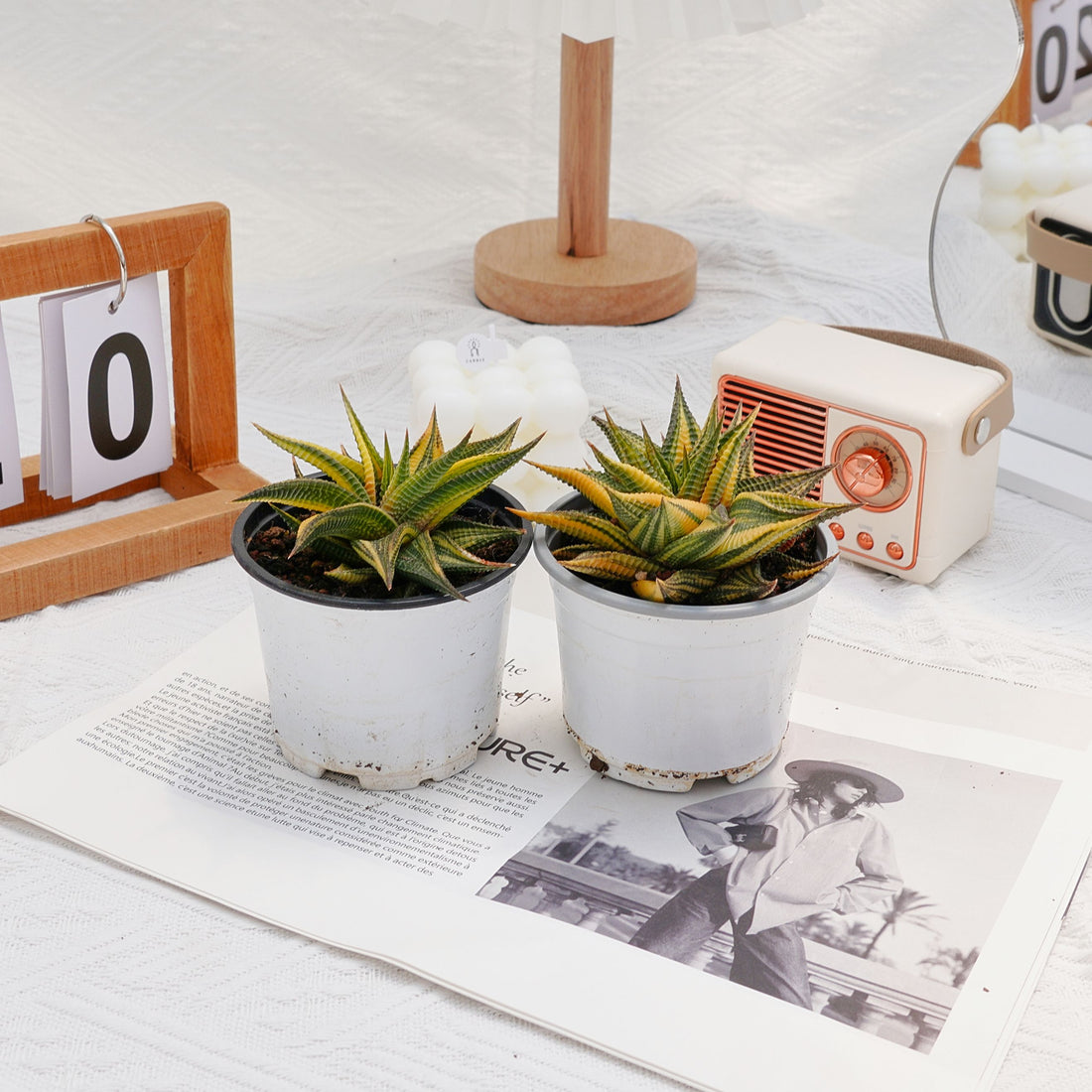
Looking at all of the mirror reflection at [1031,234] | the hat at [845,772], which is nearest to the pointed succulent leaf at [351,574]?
the hat at [845,772]

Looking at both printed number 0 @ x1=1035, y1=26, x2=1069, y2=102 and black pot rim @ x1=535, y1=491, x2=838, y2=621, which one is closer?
black pot rim @ x1=535, y1=491, x2=838, y2=621

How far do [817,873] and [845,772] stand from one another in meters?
0.08

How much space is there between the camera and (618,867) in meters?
0.63

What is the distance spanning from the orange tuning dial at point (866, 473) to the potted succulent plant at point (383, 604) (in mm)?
292

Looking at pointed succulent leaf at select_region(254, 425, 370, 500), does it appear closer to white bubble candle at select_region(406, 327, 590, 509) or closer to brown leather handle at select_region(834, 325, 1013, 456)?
white bubble candle at select_region(406, 327, 590, 509)

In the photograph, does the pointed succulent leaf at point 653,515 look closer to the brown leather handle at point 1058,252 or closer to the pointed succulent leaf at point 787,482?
the pointed succulent leaf at point 787,482

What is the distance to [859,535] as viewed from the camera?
905 millimetres

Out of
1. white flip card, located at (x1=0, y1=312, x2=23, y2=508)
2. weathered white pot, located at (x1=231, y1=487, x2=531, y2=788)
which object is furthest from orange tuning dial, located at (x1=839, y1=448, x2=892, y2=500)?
white flip card, located at (x1=0, y1=312, x2=23, y2=508)

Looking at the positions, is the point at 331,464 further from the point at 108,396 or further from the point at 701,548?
the point at 108,396

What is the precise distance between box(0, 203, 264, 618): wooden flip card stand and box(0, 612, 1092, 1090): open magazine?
132 millimetres

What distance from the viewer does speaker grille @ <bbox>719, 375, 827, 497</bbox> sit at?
90 centimetres

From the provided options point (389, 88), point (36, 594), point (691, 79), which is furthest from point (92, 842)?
point (691, 79)

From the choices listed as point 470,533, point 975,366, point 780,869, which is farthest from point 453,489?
point 975,366

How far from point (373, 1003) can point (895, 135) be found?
1.25 metres
